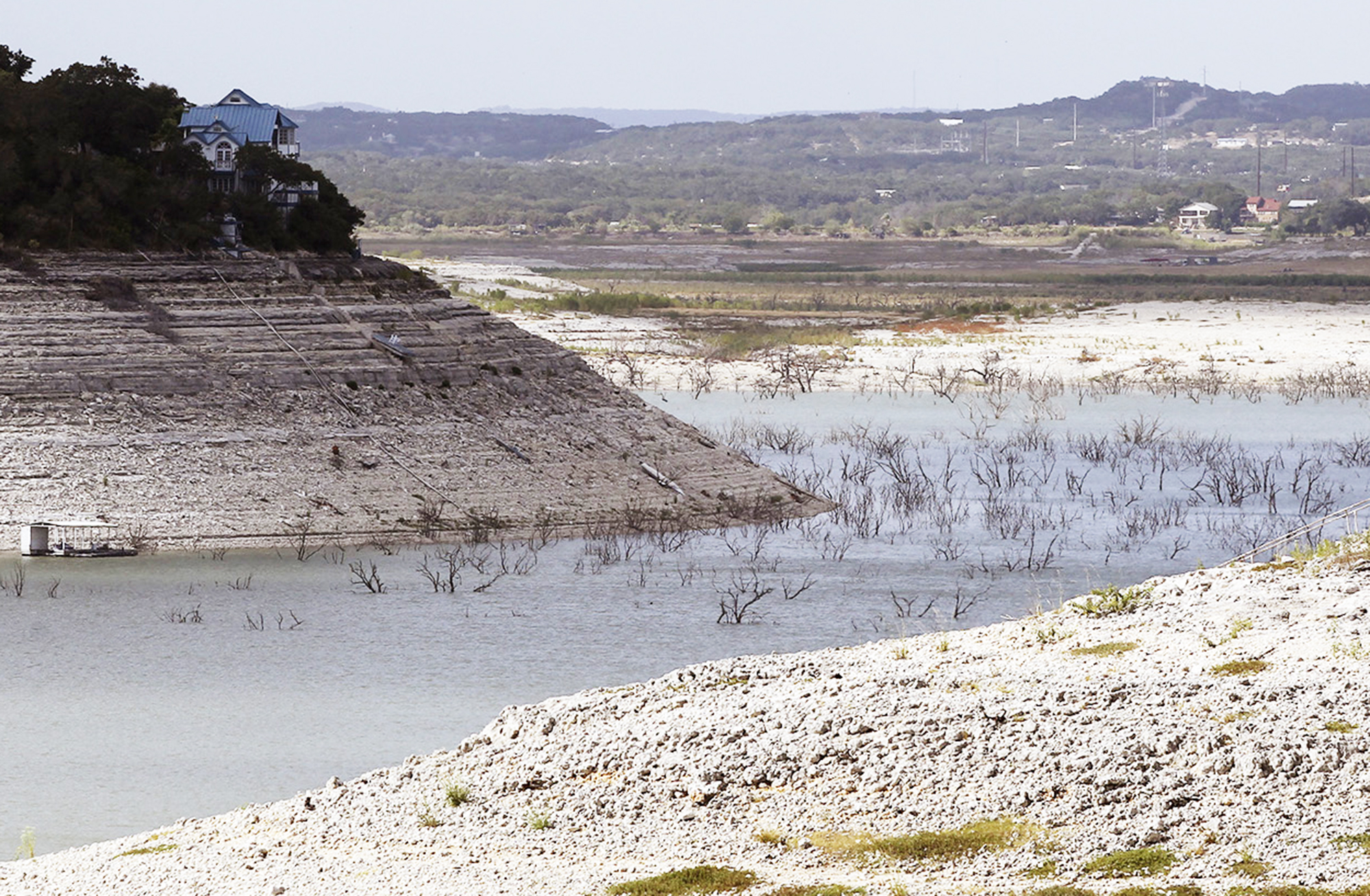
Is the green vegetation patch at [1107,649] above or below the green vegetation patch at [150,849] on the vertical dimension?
above

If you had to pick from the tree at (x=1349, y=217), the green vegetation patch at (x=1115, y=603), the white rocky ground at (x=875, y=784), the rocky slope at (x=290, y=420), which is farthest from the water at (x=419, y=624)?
the tree at (x=1349, y=217)

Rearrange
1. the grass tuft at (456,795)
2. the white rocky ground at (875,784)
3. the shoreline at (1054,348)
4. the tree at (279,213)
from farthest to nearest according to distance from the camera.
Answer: the shoreline at (1054,348)
the tree at (279,213)
the grass tuft at (456,795)
the white rocky ground at (875,784)

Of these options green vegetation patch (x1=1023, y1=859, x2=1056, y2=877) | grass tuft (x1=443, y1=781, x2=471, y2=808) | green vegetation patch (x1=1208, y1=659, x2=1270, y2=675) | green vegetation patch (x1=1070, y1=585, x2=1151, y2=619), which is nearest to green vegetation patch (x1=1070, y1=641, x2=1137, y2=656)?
green vegetation patch (x1=1208, y1=659, x2=1270, y2=675)

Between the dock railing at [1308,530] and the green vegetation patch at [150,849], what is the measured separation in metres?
9.93

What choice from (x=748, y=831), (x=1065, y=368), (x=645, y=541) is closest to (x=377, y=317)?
(x=645, y=541)

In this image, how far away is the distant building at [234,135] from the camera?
120 ft

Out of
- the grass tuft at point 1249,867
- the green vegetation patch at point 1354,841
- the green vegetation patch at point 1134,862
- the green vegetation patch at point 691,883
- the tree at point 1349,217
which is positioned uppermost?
the tree at point 1349,217

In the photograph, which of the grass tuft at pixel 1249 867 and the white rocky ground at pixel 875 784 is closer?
the grass tuft at pixel 1249 867

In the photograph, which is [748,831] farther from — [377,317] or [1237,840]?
[377,317]

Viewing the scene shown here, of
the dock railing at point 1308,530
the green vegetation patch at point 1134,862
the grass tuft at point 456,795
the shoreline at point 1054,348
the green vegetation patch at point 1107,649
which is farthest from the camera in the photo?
the shoreline at point 1054,348

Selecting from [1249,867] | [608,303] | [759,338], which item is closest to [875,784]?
[1249,867]

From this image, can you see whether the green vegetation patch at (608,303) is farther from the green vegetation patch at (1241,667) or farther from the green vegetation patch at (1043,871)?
the green vegetation patch at (1043,871)

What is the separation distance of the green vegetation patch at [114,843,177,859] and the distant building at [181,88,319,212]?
79.5 feet

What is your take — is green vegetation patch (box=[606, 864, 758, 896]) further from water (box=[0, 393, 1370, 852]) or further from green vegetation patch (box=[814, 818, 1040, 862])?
water (box=[0, 393, 1370, 852])
